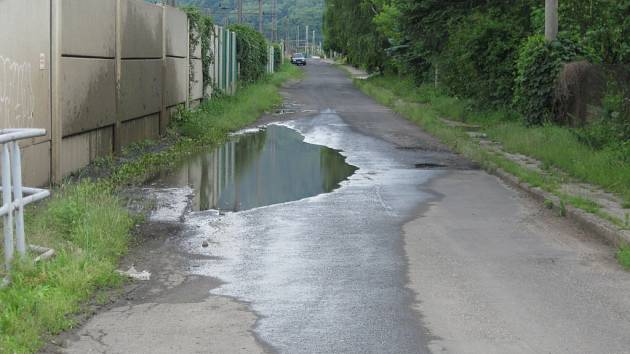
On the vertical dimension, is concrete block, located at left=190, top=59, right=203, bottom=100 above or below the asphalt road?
above

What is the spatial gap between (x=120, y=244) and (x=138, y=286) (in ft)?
4.38

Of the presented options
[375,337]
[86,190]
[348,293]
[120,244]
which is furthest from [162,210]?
[375,337]

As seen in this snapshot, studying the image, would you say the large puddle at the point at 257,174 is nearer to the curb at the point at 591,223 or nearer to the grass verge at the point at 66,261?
the grass verge at the point at 66,261

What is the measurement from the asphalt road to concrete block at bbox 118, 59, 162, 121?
4190 mm

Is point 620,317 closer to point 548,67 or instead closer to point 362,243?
point 362,243

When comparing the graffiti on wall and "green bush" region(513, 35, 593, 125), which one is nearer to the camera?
the graffiti on wall

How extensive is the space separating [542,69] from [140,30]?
28.3 ft

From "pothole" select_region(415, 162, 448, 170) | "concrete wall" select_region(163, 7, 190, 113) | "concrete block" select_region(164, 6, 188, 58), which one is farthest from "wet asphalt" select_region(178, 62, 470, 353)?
"concrete block" select_region(164, 6, 188, 58)

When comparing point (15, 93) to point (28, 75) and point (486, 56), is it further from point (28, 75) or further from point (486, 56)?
point (486, 56)

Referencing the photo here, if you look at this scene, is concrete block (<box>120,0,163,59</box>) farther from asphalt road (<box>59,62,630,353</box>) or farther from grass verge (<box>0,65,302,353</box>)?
asphalt road (<box>59,62,630,353</box>)

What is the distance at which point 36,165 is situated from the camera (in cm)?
1191

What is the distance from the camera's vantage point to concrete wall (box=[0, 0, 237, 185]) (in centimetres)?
1136

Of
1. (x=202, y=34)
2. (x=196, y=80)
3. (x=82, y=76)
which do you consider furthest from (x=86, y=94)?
(x=202, y=34)

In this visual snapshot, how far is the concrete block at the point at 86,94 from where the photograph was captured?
516 inches
